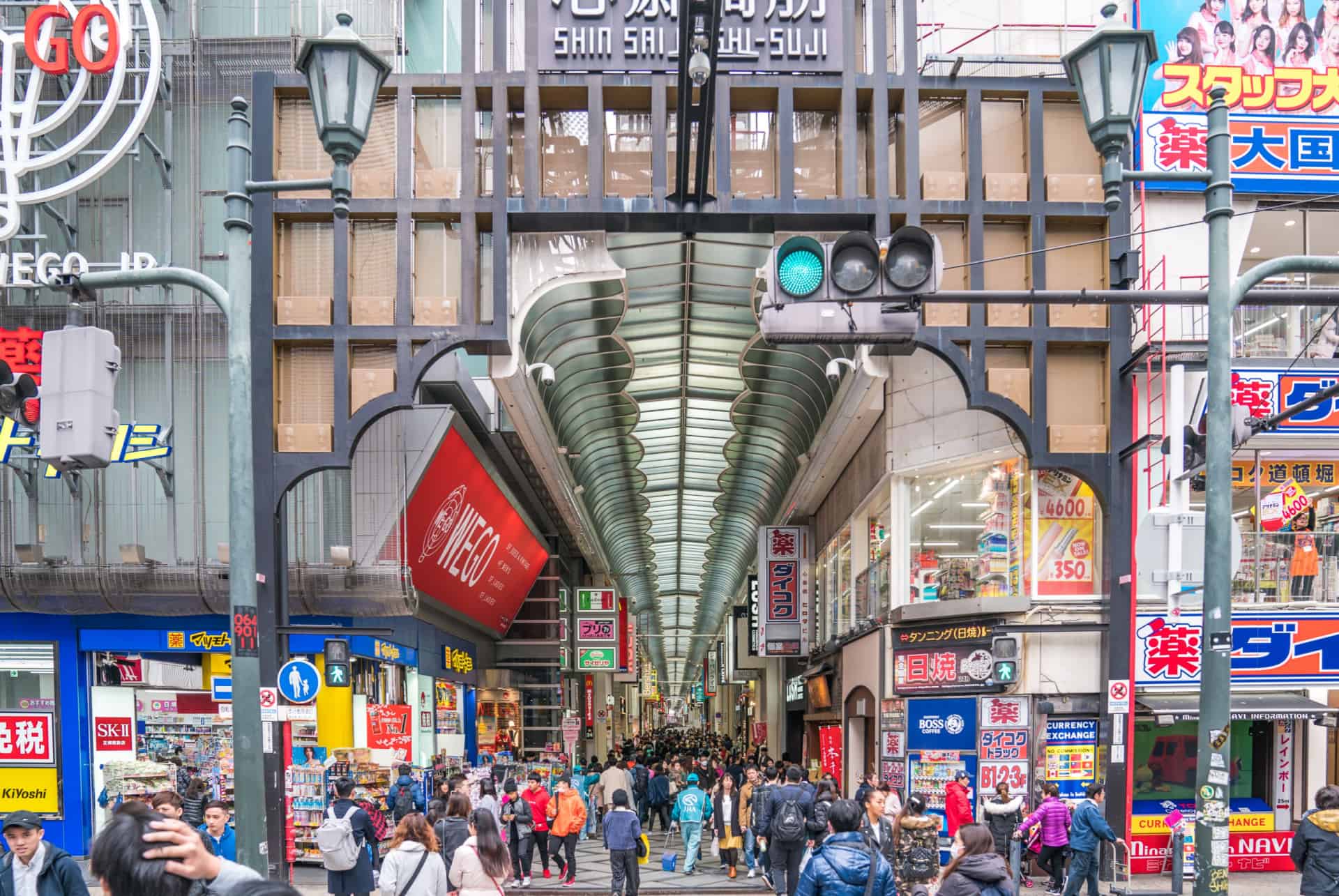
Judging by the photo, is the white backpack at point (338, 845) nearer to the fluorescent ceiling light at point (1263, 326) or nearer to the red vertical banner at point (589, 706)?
the fluorescent ceiling light at point (1263, 326)

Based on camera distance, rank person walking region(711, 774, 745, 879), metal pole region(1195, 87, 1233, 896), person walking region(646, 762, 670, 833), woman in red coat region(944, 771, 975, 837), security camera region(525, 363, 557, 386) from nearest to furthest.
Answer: metal pole region(1195, 87, 1233, 896) → woman in red coat region(944, 771, 975, 837) → person walking region(711, 774, 745, 879) → security camera region(525, 363, 557, 386) → person walking region(646, 762, 670, 833)

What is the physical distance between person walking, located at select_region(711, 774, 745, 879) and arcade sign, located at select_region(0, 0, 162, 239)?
1236 cm

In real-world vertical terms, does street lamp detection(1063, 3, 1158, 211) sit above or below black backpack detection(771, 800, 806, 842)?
above

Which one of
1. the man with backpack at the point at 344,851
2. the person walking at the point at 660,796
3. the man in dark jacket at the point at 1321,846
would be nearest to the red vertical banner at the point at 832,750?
the person walking at the point at 660,796

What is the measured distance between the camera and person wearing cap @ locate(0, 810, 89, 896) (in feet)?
22.4

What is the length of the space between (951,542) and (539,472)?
34.0 ft

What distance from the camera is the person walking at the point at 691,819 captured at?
66.2 ft

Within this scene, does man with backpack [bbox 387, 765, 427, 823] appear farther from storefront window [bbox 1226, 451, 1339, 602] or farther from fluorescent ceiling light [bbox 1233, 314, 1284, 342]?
fluorescent ceiling light [bbox 1233, 314, 1284, 342]

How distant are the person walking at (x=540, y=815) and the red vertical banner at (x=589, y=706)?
27294 millimetres

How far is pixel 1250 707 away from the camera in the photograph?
1712cm

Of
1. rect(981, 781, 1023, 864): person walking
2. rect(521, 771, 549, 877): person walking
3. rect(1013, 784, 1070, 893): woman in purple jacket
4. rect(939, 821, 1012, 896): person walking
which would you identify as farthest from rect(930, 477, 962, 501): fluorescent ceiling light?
rect(939, 821, 1012, 896): person walking

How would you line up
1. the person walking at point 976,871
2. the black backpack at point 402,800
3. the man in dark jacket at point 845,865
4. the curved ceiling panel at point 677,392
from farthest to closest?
the curved ceiling panel at point 677,392, the black backpack at point 402,800, the man in dark jacket at point 845,865, the person walking at point 976,871

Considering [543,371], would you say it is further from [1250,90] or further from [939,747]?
[1250,90]

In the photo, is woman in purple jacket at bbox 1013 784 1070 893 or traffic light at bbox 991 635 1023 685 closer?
woman in purple jacket at bbox 1013 784 1070 893
